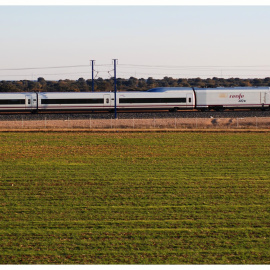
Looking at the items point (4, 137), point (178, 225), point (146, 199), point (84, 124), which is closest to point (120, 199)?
point (146, 199)

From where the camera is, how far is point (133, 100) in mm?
55219

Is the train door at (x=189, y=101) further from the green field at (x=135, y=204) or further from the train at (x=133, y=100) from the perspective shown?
the green field at (x=135, y=204)

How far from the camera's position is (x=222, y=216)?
56.7 ft

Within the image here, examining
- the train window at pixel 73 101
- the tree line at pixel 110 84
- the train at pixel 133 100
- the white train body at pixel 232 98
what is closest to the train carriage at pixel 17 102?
the train at pixel 133 100

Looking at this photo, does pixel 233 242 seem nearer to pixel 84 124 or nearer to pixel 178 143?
pixel 178 143

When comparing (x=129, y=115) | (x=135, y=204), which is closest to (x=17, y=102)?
(x=129, y=115)

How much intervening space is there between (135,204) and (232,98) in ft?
130

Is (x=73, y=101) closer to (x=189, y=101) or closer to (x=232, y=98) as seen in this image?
(x=189, y=101)

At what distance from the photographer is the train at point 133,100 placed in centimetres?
5456

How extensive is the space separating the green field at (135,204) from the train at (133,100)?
20.6 meters

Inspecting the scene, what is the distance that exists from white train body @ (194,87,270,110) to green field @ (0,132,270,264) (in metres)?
21.7

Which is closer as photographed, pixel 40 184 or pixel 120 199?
pixel 120 199

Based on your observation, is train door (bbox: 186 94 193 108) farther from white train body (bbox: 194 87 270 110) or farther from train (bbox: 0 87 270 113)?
white train body (bbox: 194 87 270 110)

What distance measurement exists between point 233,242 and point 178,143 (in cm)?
2194
